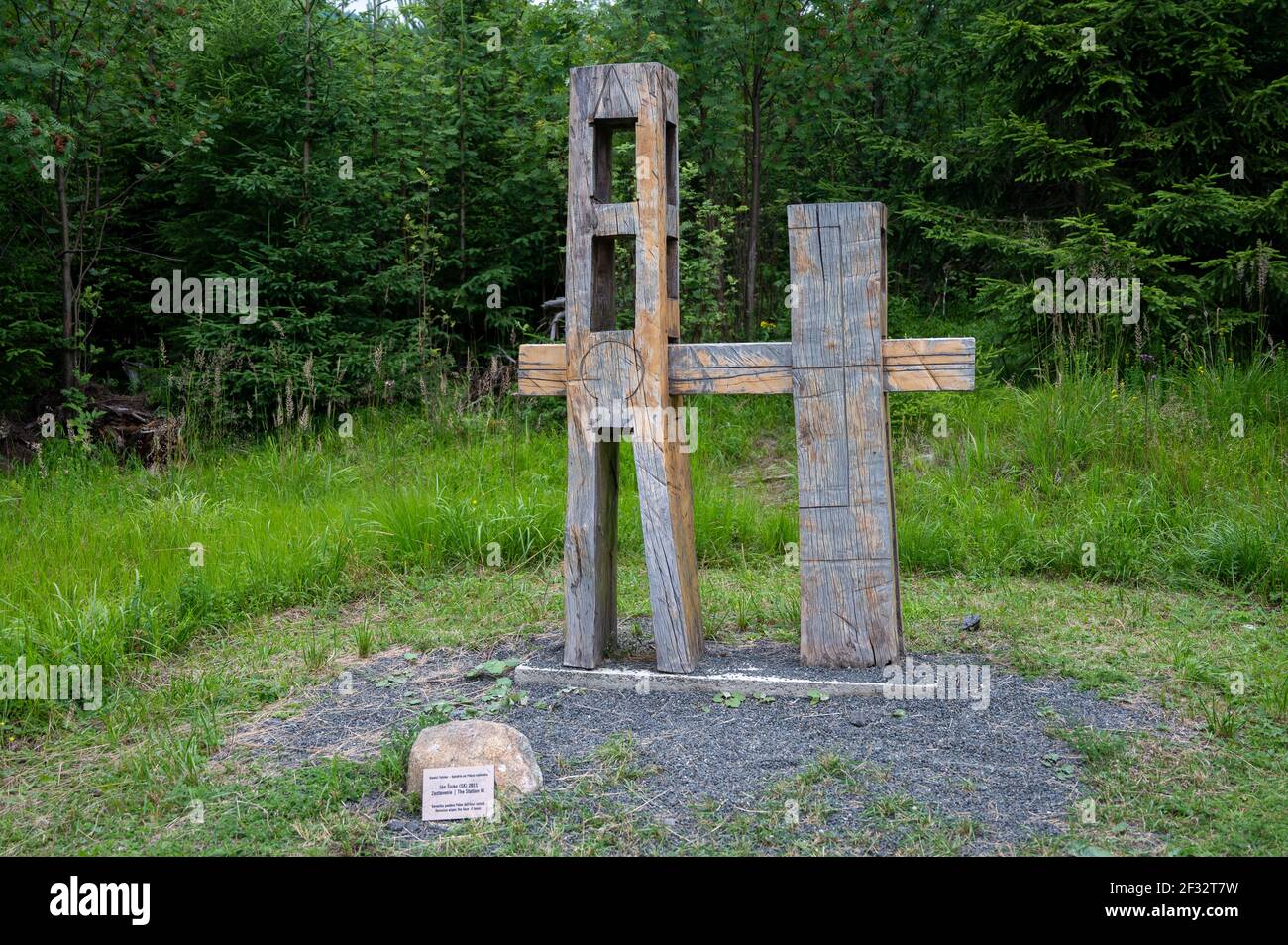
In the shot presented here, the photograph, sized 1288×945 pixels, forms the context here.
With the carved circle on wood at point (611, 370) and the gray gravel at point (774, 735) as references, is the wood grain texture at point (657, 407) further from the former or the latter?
the gray gravel at point (774, 735)

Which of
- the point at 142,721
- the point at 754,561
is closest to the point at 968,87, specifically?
the point at 754,561

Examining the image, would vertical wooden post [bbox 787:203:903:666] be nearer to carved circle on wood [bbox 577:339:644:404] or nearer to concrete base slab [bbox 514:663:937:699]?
concrete base slab [bbox 514:663:937:699]

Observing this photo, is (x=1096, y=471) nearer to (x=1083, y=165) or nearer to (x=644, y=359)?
(x=1083, y=165)

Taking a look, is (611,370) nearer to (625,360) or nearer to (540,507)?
(625,360)

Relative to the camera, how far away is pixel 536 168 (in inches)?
402

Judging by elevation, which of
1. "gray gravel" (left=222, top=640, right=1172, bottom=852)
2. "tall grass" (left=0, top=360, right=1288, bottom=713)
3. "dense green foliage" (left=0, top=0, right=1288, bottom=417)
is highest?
"dense green foliage" (left=0, top=0, right=1288, bottom=417)

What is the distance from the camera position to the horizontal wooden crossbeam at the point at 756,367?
4.21 metres

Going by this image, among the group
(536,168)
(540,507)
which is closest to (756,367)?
(540,507)

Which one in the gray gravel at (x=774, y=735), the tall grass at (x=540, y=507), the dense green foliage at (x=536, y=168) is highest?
the dense green foliage at (x=536, y=168)

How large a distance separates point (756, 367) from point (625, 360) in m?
0.52

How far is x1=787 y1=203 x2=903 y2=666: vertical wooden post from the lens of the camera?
432 cm

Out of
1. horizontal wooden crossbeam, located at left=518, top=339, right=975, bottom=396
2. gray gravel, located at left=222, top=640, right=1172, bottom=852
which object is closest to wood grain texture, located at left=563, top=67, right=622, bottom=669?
horizontal wooden crossbeam, located at left=518, top=339, right=975, bottom=396

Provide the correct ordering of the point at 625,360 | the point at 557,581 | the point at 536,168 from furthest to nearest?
the point at 536,168 → the point at 557,581 → the point at 625,360

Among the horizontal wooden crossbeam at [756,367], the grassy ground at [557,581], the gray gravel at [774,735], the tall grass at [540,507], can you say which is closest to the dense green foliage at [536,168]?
the tall grass at [540,507]
